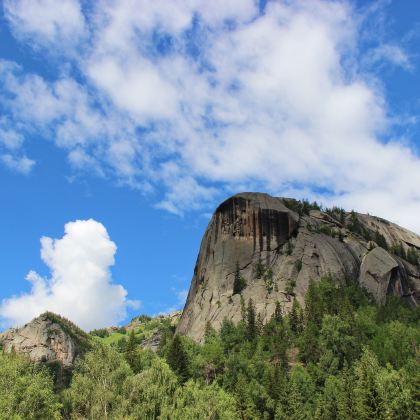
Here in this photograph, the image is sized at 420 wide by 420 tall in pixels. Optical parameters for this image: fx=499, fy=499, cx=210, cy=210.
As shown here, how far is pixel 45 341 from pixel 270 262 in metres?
67.3

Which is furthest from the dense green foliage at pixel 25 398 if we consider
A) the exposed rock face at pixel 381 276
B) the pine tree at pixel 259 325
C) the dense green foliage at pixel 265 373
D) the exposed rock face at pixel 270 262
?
the exposed rock face at pixel 381 276

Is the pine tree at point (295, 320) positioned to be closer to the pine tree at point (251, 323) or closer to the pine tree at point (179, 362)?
the pine tree at point (251, 323)

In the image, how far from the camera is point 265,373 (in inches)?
3492

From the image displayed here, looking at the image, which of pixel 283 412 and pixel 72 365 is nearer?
pixel 283 412

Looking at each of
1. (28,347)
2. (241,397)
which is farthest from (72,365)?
(241,397)

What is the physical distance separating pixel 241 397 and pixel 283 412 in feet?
22.2

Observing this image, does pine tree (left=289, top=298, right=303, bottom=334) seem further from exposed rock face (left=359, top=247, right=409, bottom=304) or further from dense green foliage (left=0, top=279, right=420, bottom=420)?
exposed rock face (left=359, top=247, right=409, bottom=304)

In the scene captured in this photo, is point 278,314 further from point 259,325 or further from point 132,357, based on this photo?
point 132,357

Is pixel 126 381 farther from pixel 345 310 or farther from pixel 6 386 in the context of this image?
pixel 345 310

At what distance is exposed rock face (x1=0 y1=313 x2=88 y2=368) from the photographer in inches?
5448

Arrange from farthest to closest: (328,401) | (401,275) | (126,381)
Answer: (401,275) < (328,401) < (126,381)

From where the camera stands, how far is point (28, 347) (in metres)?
139

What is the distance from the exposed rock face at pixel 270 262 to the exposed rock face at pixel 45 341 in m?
32.3

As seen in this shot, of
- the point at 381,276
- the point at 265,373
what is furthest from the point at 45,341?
the point at 381,276
